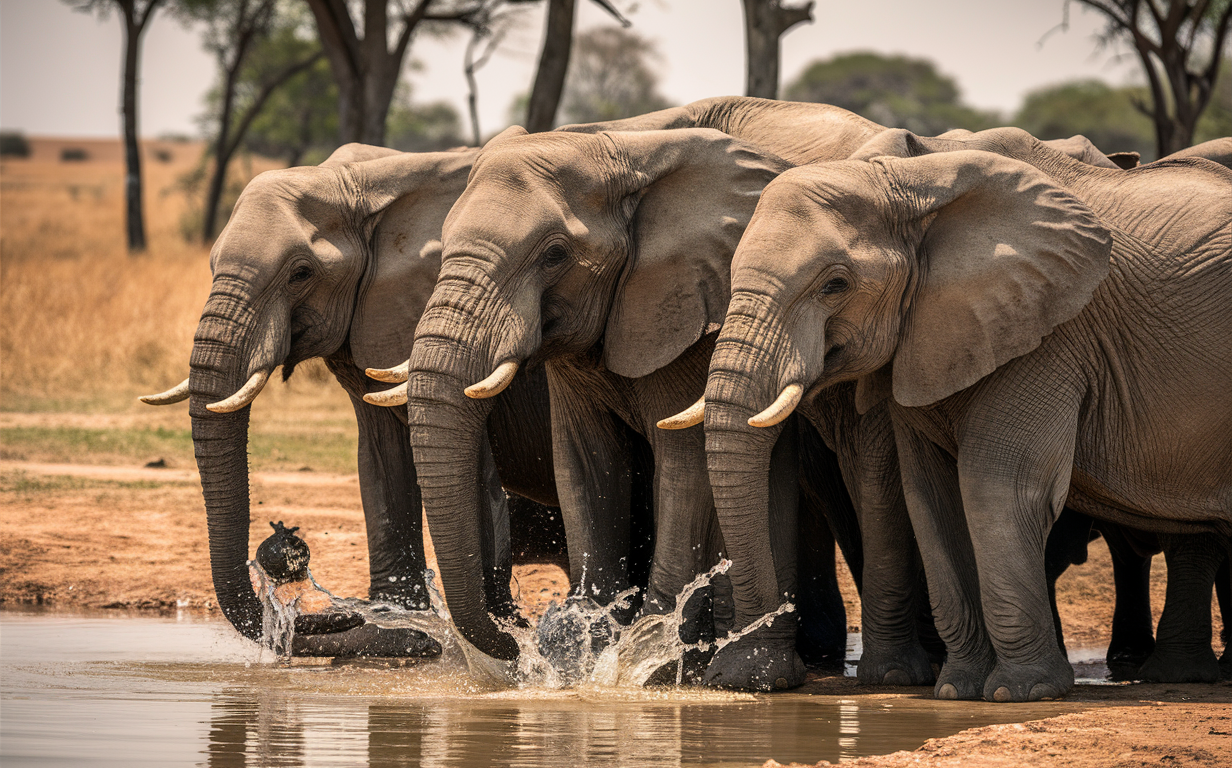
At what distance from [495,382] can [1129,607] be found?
12.0 feet

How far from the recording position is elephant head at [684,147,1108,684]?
590cm

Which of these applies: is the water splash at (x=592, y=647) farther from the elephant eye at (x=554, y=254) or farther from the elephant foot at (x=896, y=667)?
the elephant eye at (x=554, y=254)

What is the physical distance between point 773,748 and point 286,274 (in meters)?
3.34

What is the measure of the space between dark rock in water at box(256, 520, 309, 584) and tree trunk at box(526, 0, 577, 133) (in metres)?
8.05

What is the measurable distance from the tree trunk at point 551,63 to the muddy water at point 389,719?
28.9 ft

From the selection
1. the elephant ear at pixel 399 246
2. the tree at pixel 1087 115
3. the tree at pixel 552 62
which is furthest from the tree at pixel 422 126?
the elephant ear at pixel 399 246

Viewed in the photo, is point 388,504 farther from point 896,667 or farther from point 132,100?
point 132,100

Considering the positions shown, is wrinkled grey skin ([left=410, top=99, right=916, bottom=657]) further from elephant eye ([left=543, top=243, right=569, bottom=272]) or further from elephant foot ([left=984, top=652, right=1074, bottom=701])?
elephant foot ([left=984, top=652, right=1074, bottom=701])

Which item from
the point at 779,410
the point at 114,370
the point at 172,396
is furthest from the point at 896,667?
the point at 114,370

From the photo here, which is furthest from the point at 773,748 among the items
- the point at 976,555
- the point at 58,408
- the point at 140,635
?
the point at 58,408

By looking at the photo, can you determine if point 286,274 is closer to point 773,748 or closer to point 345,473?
point 773,748

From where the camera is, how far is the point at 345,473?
12883mm

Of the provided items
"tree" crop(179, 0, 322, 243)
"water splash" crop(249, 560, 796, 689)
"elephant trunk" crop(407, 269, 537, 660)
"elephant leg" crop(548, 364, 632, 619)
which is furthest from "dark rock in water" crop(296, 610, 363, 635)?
"tree" crop(179, 0, 322, 243)

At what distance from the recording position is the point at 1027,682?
6117mm
